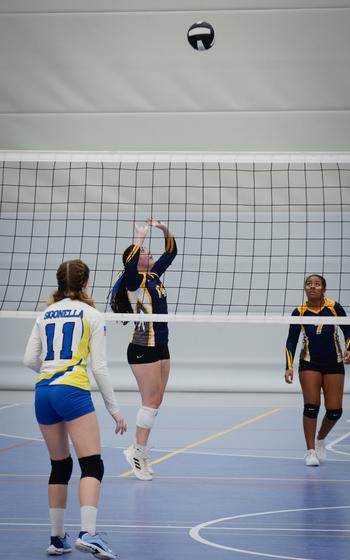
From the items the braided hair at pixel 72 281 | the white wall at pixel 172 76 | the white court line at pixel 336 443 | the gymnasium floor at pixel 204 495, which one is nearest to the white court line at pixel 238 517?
the gymnasium floor at pixel 204 495

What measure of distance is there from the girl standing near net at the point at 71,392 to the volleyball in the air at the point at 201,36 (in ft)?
25.7

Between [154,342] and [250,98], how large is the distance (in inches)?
347

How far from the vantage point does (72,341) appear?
503 centimetres

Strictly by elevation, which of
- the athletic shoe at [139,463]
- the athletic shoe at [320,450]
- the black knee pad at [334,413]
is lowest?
the athletic shoe at [139,463]

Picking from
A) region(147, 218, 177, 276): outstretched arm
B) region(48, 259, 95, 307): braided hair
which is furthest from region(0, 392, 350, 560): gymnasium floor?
region(147, 218, 177, 276): outstretched arm

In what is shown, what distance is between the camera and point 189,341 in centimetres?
1570

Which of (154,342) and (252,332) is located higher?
(252,332)

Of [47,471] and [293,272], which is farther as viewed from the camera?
[293,272]

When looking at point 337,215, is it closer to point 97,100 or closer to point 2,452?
point 97,100

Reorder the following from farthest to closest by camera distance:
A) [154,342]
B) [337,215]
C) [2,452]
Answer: [337,215] → [2,452] → [154,342]

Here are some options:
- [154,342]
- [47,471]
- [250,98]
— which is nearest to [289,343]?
[154,342]

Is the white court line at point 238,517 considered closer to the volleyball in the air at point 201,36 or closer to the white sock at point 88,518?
the white sock at point 88,518

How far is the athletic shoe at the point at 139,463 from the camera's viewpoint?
303 inches

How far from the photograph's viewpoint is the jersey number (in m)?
5.02
